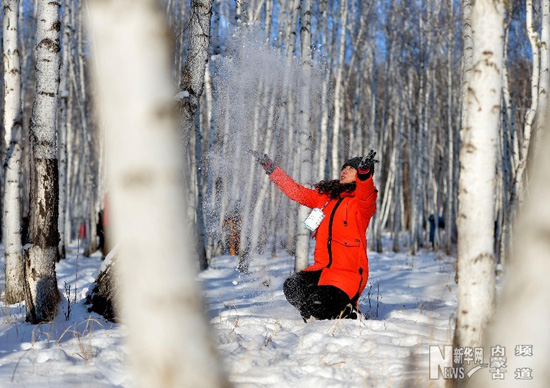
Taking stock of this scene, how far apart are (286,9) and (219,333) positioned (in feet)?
30.7

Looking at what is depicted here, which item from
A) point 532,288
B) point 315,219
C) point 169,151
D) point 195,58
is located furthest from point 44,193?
point 532,288

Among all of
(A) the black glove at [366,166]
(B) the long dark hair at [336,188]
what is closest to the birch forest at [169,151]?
(A) the black glove at [366,166]

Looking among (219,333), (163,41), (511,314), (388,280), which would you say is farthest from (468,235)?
(388,280)

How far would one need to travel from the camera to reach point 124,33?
4.67 ft

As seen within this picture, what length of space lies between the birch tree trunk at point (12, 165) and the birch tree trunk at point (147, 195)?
407 cm

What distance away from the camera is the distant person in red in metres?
3.95

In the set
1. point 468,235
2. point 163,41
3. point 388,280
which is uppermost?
point 163,41

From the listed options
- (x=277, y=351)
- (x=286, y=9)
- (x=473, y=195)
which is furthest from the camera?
(x=286, y=9)

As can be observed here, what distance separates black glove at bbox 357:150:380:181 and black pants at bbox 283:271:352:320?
2.92 ft

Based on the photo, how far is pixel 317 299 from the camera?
13.0ft

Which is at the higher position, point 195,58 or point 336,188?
point 195,58

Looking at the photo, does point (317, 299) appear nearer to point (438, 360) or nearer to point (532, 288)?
point (438, 360)

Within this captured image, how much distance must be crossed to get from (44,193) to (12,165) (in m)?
1.59

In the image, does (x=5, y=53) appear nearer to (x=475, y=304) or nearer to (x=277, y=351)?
(x=277, y=351)
